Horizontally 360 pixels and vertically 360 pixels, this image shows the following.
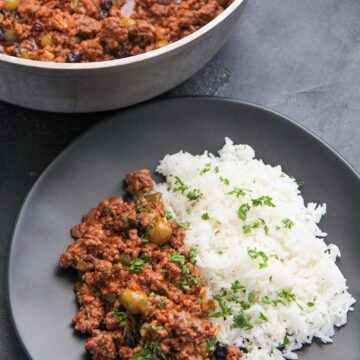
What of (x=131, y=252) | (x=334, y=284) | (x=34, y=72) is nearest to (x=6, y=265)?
(x=131, y=252)

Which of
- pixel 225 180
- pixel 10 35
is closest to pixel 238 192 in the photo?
pixel 225 180

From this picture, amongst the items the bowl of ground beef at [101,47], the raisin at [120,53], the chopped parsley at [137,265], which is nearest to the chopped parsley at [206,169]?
the bowl of ground beef at [101,47]

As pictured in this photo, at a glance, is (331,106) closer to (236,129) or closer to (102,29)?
(236,129)

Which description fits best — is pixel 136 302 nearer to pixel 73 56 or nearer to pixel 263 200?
pixel 263 200

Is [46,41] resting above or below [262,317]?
Answer: above

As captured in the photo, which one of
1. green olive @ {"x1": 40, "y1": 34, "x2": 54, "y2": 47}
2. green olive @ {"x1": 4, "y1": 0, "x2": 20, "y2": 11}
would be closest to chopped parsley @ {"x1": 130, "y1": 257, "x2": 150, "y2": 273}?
green olive @ {"x1": 40, "y1": 34, "x2": 54, "y2": 47}

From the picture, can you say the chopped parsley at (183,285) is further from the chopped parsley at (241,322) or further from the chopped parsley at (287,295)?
the chopped parsley at (287,295)

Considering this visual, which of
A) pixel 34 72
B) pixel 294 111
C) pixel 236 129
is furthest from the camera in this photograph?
pixel 294 111
